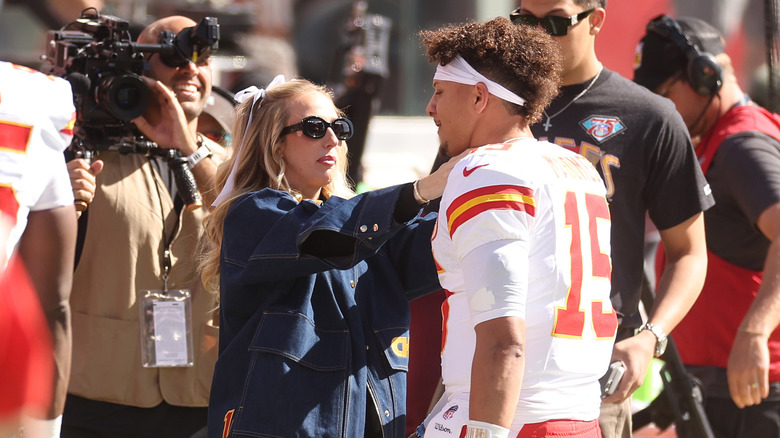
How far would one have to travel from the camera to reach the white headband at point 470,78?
2.80 meters

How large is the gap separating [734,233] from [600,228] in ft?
6.94

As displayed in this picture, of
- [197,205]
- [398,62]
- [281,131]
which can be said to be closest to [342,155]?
[281,131]

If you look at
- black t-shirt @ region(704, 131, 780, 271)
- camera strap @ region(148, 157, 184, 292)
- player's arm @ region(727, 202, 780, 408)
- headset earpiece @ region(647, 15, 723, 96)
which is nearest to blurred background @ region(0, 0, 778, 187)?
headset earpiece @ region(647, 15, 723, 96)

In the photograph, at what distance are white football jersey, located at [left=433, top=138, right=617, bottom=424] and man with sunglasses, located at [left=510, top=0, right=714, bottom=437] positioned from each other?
98 centimetres

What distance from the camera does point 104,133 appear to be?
13.1ft

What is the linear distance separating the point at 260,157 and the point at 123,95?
84cm

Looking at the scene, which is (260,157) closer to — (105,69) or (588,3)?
(105,69)

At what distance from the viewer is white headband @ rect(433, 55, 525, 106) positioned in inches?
110

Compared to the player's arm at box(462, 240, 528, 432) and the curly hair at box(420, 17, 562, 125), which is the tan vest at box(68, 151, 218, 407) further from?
the player's arm at box(462, 240, 528, 432)

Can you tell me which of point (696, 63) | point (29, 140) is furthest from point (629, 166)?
point (29, 140)

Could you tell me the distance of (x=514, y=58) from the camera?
2803 millimetres

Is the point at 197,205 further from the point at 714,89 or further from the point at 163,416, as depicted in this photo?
the point at 714,89

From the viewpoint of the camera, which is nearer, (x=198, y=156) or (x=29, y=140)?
(x=29, y=140)

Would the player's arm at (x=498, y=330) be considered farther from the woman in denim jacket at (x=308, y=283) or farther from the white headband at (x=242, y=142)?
the white headband at (x=242, y=142)
